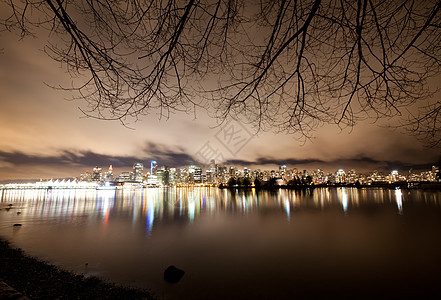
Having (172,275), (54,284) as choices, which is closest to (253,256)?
(172,275)

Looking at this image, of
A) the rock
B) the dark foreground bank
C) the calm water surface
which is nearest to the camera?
the dark foreground bank

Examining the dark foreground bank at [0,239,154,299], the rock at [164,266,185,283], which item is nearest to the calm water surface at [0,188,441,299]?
the rock at [164,266,185,283]

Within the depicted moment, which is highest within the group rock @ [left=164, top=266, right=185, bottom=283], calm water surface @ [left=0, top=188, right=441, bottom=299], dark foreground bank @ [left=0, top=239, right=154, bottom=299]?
dark foreground bank @ [left=0, top=239, right=154, bottom=299]

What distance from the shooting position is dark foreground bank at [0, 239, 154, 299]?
21.7 feet

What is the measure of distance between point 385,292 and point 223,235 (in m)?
11.1

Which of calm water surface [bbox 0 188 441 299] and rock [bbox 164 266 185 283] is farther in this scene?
rock [bbox 164 266 185 283]

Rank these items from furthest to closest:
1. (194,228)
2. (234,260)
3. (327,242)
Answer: (194,228) → (327,242) → (234,260)

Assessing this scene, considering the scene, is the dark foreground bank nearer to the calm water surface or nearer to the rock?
the calm water surface

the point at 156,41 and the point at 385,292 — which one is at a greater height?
the point at 156,41

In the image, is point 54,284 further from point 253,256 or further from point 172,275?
point 253,256

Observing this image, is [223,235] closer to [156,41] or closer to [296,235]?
[296,235]

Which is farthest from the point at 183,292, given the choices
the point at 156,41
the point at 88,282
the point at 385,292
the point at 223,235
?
the point at 223,235

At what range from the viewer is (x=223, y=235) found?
17.4 metres

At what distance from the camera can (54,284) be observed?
7297 millimetres
